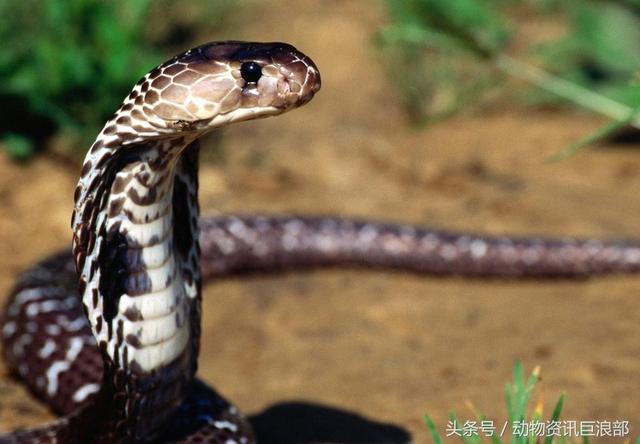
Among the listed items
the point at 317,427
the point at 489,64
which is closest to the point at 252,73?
the point at 317,427

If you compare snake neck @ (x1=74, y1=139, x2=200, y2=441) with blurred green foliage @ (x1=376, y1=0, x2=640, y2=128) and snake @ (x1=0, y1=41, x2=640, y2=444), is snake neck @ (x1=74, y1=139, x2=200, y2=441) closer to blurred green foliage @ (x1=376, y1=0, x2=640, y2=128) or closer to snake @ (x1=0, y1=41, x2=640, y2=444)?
snake @ (x1=0, y1=41, x2=640, y2=444)

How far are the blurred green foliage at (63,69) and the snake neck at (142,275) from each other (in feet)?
10.4

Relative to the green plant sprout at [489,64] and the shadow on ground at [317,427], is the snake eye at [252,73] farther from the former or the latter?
the green plant sprout at [489,64]

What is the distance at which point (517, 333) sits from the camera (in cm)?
457

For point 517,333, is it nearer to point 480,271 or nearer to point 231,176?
point 480,271

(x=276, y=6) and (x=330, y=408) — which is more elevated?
(x=276, y=6)

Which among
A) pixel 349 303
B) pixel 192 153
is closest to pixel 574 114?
pixel 349 303

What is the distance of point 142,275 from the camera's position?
104 inches

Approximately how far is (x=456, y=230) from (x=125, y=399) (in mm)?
3318

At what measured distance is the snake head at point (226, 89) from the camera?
2.38 metres

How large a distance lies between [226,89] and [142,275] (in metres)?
0.55

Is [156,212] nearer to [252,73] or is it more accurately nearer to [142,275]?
[142,275]

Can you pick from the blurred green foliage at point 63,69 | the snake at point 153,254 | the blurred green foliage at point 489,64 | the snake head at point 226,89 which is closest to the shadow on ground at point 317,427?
the snake at point 153,254

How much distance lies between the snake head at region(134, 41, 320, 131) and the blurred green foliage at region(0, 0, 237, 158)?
3468 millimetres
